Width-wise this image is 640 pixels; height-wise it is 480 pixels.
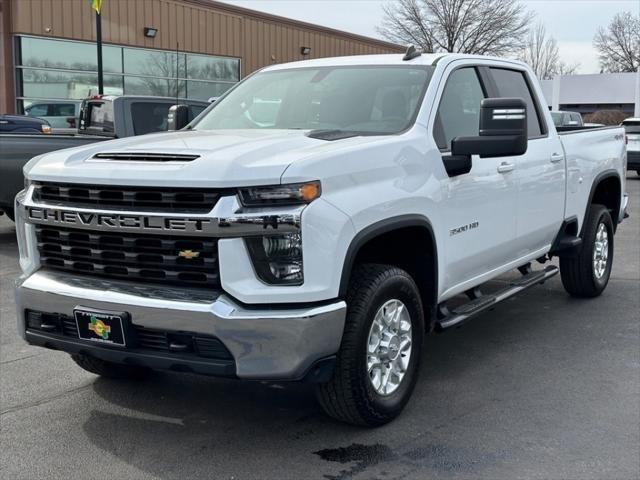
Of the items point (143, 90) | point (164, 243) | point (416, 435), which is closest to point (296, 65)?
point (164, 243)

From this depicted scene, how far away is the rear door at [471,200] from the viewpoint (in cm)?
462

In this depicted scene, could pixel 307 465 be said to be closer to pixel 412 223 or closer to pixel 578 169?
pixel 412 223

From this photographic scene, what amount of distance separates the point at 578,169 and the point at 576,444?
10.0ft

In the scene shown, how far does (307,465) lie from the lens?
12.1 feet

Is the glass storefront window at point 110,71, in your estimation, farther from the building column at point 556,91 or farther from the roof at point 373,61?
the building column at point 556,91

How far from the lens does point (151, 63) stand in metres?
25.5

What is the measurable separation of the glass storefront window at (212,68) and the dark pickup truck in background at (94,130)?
53.4ft

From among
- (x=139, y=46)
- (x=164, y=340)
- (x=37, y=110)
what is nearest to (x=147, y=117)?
(x=164, y=340)

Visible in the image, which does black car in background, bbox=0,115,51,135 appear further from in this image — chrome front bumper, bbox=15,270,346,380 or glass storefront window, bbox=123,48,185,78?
chrome front bumper, bbox=15,270,346,380

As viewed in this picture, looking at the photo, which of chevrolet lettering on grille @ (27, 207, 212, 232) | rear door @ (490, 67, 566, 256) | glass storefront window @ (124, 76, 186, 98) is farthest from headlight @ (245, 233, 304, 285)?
glass storefront window @ (124, 76, 186, 98)

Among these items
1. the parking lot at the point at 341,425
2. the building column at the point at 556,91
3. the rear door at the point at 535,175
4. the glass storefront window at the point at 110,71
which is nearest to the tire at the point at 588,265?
the rear door at the point at 535,175

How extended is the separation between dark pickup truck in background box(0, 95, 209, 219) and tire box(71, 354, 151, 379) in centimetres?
394

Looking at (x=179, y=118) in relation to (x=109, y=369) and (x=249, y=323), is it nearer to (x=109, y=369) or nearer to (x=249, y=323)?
(x=109, y=369)

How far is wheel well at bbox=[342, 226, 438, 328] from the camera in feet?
14.0
